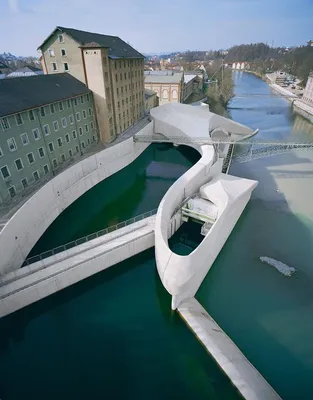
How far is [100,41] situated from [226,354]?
38408 mm

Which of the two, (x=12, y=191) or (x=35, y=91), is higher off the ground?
(x=35, y=91)

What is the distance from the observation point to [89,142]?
1249 inches

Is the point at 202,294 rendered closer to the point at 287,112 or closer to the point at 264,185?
the point at 264,185

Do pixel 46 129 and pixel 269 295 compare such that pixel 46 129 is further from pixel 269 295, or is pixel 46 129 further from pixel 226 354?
pixel 269 295

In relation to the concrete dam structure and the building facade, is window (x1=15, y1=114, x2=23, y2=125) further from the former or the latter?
the building facade

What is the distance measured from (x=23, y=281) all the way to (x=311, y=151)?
42.6m

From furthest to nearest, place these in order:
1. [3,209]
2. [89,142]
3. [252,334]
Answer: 1. [89,142]
2. [3,209]
3. [252,334]

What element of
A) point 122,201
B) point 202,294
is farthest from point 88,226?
point 202,294

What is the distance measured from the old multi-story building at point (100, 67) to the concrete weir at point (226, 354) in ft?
84.4

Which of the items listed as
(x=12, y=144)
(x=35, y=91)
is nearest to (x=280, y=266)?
(x=12, y=144)

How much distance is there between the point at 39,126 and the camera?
896 inches

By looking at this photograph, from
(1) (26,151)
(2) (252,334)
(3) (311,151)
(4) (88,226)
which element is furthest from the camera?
(3) (311,151)

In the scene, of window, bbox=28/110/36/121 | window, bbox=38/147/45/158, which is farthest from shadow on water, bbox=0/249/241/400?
window, bbox=28/110/36/121

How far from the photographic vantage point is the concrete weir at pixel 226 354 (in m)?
11.6
